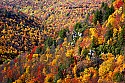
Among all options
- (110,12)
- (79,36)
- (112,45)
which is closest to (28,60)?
(79,36)

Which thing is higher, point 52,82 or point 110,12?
point 110,12

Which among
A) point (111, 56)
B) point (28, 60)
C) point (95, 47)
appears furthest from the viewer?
point (28, 60)

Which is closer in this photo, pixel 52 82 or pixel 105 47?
pixel 105 47

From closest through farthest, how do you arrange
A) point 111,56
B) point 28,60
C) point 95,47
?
point 111,56
point 95,47
point 28,60

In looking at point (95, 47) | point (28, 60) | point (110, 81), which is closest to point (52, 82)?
point (95, 47)

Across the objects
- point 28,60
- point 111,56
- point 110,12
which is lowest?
point 28,60

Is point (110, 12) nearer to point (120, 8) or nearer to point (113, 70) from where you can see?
point (120, 8)

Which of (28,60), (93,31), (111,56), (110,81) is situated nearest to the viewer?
(110,81)

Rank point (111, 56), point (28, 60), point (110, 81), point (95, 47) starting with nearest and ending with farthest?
point (110, 81) < point (111, 56) < point (95, 47) < point (28, 60)

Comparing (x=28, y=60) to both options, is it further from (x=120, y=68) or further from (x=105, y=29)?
(x=120, y=68)
